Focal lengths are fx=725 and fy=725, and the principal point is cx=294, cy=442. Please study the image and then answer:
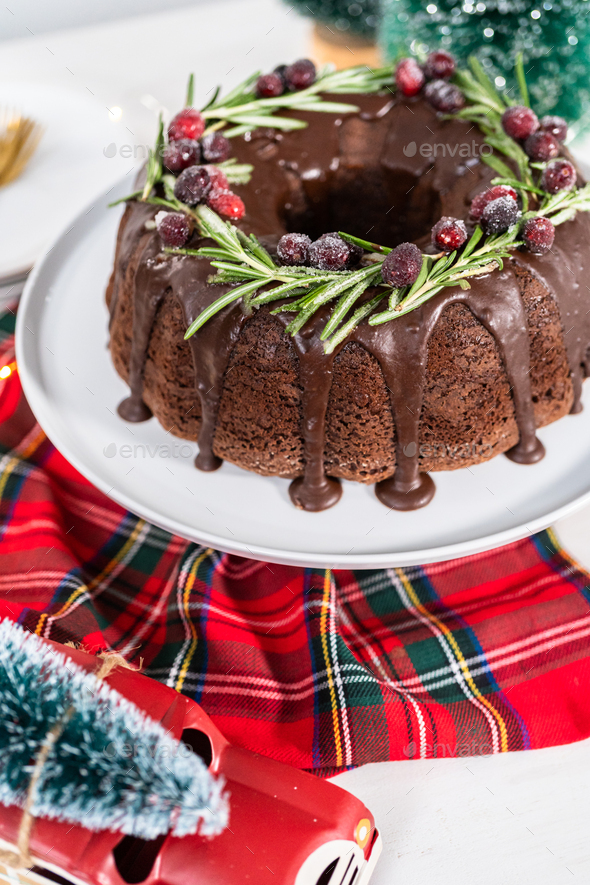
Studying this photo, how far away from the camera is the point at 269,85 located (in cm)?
167

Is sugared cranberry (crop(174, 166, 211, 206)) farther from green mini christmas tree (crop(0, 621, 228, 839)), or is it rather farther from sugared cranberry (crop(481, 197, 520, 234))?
green mini christmas tree (crop(0, 621, 228, 839))

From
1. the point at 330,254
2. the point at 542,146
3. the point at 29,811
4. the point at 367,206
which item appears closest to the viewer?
the point at 29,811

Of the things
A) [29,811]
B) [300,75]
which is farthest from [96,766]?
[300,75]

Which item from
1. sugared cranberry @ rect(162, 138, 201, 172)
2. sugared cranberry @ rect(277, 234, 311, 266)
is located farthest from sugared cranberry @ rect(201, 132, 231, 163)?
sugared cranberry @ rect(277, 234, 311, 266)

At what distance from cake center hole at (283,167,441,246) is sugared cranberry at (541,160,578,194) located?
0.94 feet

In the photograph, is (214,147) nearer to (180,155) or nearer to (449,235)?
(180,155)

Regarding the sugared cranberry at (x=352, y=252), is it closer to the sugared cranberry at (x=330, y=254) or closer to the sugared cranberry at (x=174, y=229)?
the sugared cranberry at (x=330, y=254)

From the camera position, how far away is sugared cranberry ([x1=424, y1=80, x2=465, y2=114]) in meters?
1.65

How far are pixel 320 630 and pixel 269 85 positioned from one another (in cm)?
122

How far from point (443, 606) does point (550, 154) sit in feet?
3.05

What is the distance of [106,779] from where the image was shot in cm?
84

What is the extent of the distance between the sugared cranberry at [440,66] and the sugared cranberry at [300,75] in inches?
10.6

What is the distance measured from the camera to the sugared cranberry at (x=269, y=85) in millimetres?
1667

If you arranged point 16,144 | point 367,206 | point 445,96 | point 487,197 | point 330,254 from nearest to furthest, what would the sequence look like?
point 330,254, point 487,197, point 445,96, point 367,206, point 16,144
